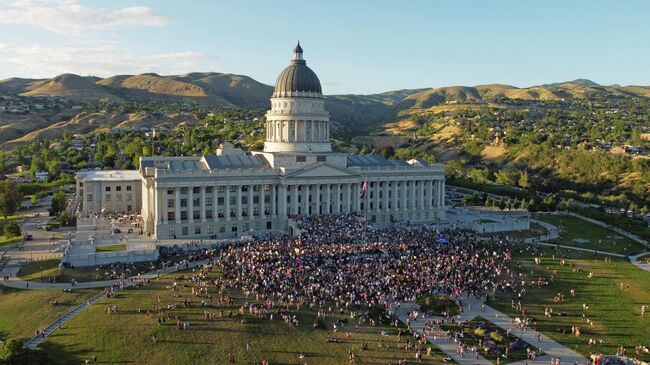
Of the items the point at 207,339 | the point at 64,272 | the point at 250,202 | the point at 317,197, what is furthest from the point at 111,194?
the point at 207,339

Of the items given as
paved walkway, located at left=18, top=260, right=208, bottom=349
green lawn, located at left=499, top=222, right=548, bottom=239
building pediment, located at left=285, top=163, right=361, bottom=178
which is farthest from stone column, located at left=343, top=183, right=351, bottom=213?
paved walkway, located at left=18, top=260, right=208, bottom=349

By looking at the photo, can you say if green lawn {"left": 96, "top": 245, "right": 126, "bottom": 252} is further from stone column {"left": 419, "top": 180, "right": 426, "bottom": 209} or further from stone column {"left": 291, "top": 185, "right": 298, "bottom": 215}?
stone column {"left": 419, "top": 180, "right": 426, "bottom": 209}

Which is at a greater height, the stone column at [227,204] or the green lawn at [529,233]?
the stone column at [227,204]

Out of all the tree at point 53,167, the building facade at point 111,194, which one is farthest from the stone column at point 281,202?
the tree at point 53,167

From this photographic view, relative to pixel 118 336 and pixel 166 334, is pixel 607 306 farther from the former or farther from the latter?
pixel 118 336

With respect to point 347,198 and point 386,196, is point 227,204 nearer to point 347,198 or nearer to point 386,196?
point 347,198

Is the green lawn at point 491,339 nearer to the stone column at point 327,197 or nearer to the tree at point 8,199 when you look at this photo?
the stone column at point 327,197

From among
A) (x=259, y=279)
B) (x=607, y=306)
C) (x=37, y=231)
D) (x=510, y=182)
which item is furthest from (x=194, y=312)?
(x=510, y=182)
